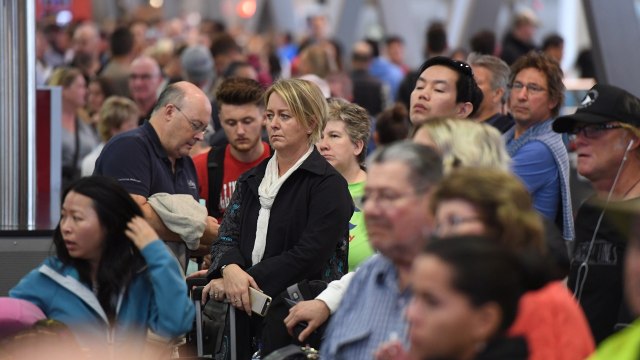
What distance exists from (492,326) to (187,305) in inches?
77.8

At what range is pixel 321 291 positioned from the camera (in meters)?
6.23

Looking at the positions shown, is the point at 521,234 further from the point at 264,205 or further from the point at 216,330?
the point at 216,330

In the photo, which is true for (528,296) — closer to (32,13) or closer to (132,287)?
(132,287)

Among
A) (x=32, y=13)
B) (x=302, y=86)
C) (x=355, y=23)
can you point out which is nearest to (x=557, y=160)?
(x=302, y=86)

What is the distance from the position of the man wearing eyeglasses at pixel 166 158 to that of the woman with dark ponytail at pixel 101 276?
1.36 m

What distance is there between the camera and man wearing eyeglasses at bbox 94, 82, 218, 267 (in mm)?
6992

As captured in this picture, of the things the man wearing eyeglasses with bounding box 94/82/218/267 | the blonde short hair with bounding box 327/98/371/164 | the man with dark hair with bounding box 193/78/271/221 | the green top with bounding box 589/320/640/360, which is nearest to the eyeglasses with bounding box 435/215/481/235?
the green top with bounding box 589/320/640/360

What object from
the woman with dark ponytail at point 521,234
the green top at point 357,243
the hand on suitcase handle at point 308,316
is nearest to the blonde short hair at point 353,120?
the green top at point 357,243

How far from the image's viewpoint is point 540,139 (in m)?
7.14

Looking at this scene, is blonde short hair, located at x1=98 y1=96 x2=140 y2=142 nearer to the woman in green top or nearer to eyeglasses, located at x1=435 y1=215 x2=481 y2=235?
the woman in green top

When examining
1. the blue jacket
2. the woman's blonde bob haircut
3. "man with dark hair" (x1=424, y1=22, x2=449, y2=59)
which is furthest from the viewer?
"man with dark hair" (x1=424, y1=22, x2=449, y2=59)

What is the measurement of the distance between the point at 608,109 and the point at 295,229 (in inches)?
66.2

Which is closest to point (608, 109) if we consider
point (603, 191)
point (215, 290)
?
point (603, 191)

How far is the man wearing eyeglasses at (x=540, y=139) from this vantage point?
23.0ft
